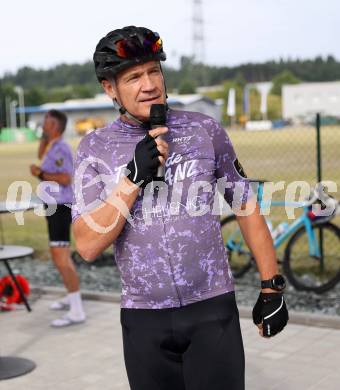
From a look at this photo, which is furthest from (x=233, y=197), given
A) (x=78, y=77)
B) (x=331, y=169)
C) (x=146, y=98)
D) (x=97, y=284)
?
(x=78, y=77)

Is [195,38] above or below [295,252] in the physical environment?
above

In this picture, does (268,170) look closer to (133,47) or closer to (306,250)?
(306,250)

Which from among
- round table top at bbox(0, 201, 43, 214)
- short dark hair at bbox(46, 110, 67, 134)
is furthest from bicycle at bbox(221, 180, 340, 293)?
round table top at bbox(0, 201, 43, 214)

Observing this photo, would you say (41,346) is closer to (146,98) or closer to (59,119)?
(59,119)

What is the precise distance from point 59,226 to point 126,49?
4490 mm

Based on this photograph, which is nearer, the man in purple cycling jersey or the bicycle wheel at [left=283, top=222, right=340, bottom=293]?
the man in purple cycling jersey

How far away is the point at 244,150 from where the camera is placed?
104 feet

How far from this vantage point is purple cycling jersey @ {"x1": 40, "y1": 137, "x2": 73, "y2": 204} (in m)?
6.93

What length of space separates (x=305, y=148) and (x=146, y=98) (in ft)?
97.9

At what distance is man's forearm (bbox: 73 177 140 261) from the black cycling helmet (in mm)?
445

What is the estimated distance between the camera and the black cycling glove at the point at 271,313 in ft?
9.00

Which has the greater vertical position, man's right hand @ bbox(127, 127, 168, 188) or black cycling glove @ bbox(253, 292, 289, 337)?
man's right hand @ bbox(127, 127, 168, 188)

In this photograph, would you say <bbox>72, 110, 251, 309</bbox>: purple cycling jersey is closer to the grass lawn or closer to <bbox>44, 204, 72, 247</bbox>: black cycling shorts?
<bbox>44, 204, 72, 247</bbox>: black cycling shorts

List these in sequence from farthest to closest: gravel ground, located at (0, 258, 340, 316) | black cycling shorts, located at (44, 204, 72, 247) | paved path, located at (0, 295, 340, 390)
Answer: gravel ground, located at (0, 258, 340, 316), black cycling shorts, located at (44, 204, 72, 247), paved path, located at (0, 295, 340, 390)
